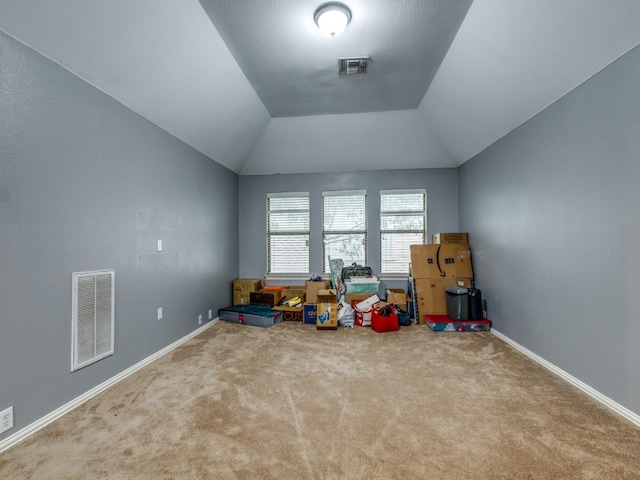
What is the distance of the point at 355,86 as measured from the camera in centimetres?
367

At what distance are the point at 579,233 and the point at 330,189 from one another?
377 centimetres

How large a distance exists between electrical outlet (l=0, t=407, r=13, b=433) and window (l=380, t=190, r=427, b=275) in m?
4.82

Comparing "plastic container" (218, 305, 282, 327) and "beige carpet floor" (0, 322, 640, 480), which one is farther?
"plastic container" (218, 305, 282, 327)

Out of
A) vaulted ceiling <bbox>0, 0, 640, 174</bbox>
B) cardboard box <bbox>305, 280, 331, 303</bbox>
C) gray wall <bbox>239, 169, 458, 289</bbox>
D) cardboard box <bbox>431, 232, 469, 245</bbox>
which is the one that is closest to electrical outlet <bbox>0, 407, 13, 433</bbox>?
A: vaulted ceiling <bbox>0, 0, 640, 174</bbox>

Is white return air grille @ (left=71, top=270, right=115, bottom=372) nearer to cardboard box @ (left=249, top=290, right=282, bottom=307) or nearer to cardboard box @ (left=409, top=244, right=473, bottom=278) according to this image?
cardboard box @ (left=249, top=290, right=282, bottom=307)

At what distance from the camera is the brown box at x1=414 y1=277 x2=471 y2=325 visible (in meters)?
4.53

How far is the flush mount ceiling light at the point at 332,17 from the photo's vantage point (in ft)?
7.71

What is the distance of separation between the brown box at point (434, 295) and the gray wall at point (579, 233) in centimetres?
78

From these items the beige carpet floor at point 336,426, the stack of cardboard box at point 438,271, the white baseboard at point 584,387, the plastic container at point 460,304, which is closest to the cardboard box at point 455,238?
the stack of cardboard box at point 438,271

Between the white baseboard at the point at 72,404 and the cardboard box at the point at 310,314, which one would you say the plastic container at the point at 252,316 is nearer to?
the cardboard box at the point at 310,314

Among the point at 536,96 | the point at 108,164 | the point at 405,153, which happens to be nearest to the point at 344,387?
the point at 108,164

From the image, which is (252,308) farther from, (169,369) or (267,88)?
(267,88)

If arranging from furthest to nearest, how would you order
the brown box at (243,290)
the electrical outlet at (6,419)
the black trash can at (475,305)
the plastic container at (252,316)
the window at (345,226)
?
1. the window at (345,226)
2. the brown box at (243,290)
3. the plastic container at (252,316)
4. the black trash can at (475,305)
5. the electrical outlet at (6,419)

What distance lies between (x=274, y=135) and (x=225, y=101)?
4.51ft
